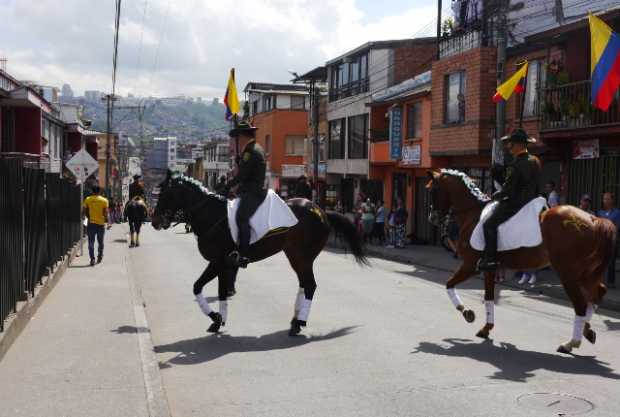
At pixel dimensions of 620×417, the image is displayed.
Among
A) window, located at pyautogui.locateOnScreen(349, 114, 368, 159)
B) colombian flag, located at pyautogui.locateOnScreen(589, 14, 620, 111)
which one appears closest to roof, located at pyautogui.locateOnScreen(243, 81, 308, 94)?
window, located at pyautogui.locateOnScreen(349, 114, 368, 159)

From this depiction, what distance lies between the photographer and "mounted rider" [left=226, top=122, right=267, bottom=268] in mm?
9273

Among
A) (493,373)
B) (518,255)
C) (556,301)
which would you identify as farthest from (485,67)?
(493,373)

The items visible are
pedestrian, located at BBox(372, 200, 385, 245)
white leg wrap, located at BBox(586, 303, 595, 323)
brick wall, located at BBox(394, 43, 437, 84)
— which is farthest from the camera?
brick wall, located at BBox(394, 43, 437, 84)

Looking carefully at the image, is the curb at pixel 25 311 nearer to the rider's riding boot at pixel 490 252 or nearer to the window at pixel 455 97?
the rider's riding boot at pixel 490 252

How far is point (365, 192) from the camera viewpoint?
3659cm

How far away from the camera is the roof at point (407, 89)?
27.9 m

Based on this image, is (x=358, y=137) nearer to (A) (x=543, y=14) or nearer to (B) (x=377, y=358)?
(A) (x=543, y=14)

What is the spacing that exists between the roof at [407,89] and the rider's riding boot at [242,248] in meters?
18.7

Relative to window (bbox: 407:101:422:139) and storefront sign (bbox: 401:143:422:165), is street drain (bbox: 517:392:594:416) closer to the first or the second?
storefront sign (bbox: 401:143:422:165)

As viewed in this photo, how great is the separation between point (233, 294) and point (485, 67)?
14.0m

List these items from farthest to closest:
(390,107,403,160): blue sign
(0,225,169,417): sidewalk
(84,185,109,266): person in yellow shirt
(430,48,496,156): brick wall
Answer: (390,107,403,160): blue sign, (430,48,496,156): brick wall, (84,185,109,266): person in yellow shirt, (0,225,169,417): sidewalk

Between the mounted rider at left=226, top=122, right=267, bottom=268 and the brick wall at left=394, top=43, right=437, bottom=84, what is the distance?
26.3 metres

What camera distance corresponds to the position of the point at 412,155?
28078 mm

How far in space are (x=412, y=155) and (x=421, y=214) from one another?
2.64 meters
